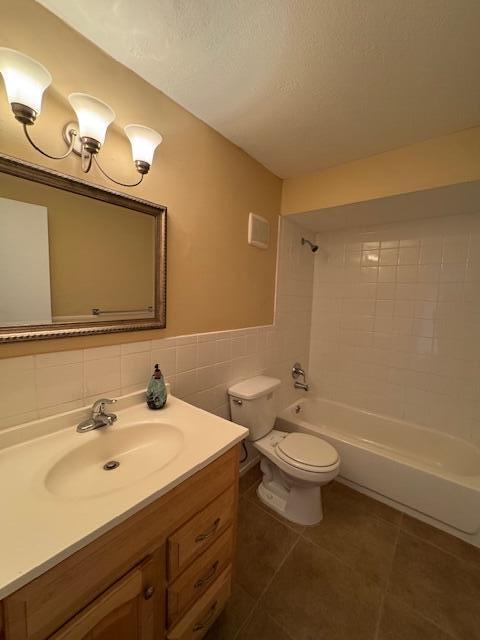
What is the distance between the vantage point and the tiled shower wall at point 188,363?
0.85m

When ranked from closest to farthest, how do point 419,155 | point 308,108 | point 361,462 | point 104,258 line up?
point 104,258, point 308,108, point 419,155, point 361,462

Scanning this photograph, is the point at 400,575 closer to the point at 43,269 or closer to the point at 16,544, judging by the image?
the point at 16,544

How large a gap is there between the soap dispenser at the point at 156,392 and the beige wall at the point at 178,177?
0.21m

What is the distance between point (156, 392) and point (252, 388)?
69 cm

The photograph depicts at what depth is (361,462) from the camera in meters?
1.72

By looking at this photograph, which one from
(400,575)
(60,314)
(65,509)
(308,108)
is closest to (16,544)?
(65,509)

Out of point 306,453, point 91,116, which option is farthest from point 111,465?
point 91,116

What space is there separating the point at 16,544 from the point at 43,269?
2.55 ft

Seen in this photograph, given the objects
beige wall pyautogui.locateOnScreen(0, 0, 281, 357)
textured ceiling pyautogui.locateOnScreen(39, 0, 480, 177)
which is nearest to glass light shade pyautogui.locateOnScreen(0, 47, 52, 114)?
beige wall pyautogui.locateOnScreen(0, 0, 281, 357)

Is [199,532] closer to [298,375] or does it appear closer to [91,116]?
[91,116]

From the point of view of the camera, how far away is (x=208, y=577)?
896mm

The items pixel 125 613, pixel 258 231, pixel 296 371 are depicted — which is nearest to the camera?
pixel 125 613

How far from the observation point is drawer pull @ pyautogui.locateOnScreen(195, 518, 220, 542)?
2.70 feet

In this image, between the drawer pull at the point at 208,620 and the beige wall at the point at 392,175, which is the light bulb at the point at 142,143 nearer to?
the beige wall at the point at 392,175
